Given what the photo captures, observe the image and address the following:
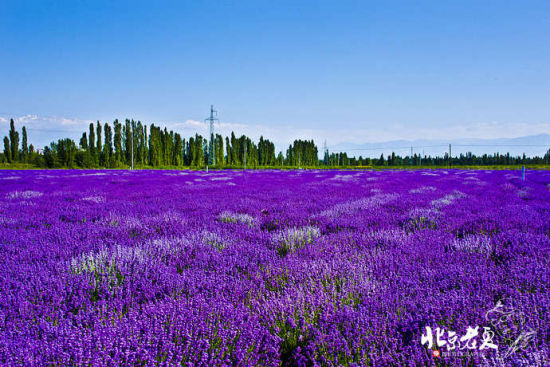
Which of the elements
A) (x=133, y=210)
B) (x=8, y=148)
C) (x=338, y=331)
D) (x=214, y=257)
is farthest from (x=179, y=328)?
(x=8, y=148)

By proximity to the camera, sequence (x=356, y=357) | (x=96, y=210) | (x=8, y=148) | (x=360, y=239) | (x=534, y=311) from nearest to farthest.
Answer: (x=356, y=357) → (x=534, y=311) → (x=360, y=239) → (x=96, y=210) → (x=8, y=148)

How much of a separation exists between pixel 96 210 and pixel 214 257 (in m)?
3.90

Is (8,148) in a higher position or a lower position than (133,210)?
higher

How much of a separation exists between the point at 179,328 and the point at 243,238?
1986mm

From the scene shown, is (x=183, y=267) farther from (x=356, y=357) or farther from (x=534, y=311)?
(x=534, y=311)

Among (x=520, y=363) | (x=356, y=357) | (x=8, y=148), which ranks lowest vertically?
(x=356, y=357)

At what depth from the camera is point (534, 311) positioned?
1620 mm

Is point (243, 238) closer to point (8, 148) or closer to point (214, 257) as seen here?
point (214, 257)

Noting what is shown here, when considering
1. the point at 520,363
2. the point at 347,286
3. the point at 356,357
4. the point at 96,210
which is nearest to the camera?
the point at 520,363

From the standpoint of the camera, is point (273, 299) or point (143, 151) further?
point (143, 151)

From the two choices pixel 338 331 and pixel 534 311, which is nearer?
pixel 338 331

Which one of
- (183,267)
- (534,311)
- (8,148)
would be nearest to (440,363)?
(534,311)

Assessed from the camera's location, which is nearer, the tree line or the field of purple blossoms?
the field of purple blossoms

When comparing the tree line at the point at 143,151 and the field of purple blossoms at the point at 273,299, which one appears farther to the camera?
the tree line at the point at 143,151
